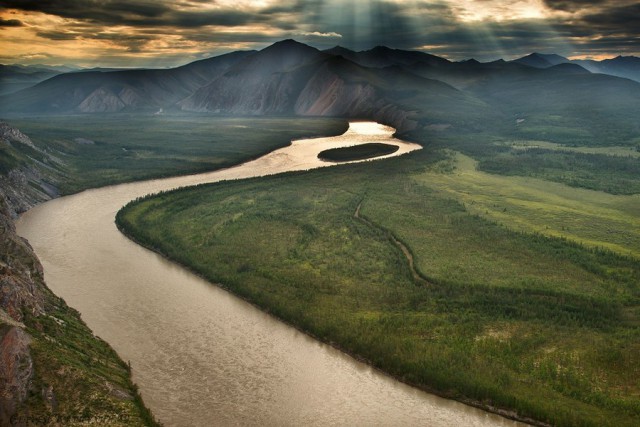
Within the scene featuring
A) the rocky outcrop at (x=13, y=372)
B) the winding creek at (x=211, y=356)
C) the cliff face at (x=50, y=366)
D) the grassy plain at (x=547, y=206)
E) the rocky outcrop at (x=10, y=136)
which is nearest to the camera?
the rocky outcrop at (x=13, y=372)

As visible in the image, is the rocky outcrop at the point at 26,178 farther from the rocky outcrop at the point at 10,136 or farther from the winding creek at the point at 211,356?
the winding creek at the point at 211,356

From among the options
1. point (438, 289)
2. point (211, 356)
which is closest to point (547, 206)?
point (438, 289)

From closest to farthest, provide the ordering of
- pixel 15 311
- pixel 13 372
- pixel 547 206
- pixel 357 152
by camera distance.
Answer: pixel 13 372 < pixel 15 311 < pixel 547 206 < pixel 357 152

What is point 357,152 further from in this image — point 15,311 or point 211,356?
point 15,311

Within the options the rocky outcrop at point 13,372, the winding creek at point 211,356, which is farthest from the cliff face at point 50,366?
the winding creek at point 211,356

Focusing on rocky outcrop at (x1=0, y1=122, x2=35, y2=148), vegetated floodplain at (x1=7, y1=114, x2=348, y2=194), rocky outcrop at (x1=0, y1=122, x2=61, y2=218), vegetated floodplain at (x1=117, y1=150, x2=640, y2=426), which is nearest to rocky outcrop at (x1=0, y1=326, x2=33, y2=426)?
vegetated floodplain at (x1=117, y1=150, x2=640, y2=426)

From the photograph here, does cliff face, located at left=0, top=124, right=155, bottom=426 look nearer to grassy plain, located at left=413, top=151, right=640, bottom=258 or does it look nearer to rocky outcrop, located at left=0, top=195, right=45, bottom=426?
rocky outcrop, located at left=0, top=195, right=45, bottom=426
